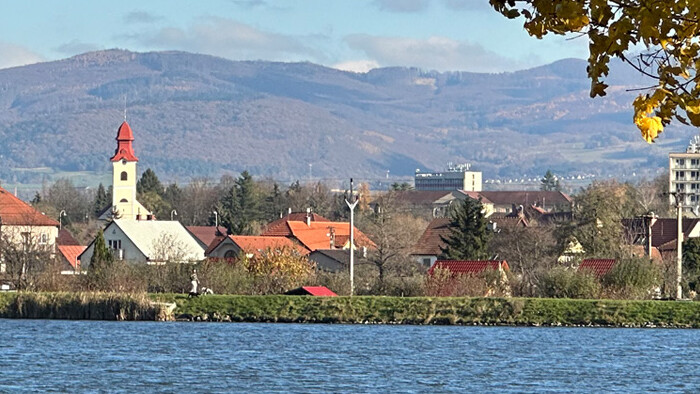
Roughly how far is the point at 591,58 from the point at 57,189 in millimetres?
192811

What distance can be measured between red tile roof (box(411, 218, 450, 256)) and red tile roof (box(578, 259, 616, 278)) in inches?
839

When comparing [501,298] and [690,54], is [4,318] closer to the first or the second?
[501,298]

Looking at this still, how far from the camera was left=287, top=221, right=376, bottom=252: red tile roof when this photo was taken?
317ft

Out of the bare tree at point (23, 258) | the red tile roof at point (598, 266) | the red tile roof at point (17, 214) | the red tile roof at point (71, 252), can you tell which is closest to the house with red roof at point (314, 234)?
the red tile roof at point (71, 252)

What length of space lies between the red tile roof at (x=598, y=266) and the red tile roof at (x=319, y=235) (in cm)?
2350

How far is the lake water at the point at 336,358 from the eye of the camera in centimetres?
3909

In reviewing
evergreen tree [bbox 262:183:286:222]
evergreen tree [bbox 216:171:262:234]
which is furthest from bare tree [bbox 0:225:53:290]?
evergreen tree [bbox 262:183:286:222]

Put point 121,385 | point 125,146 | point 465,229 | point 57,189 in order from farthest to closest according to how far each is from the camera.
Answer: point 57,189, point 125,146, point 465,229, point 121,385

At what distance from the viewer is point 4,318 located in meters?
66.8

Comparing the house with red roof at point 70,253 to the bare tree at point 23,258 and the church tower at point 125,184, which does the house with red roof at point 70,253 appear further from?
the church tower at point 125,184

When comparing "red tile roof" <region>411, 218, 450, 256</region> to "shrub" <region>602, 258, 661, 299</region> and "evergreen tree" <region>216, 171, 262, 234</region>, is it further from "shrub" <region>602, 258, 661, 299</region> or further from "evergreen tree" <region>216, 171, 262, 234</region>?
"evergreen tree" <region>216, 171, 262, 234</region>

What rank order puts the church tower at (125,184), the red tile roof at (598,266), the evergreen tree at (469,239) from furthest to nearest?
the church tower at (125,184) → the evergreen tree at (469,239) → the red tile roof at (598,266)

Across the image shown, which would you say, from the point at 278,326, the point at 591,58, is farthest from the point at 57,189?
the point at 591,58

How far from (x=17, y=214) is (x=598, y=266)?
165 feet
